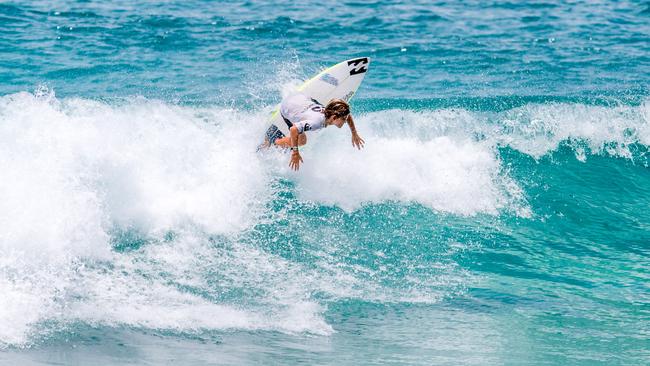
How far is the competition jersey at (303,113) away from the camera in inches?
387

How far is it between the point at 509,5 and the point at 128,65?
1139 centimetres

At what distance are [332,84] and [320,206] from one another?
5.89ft

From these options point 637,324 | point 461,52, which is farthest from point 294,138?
point 461,52

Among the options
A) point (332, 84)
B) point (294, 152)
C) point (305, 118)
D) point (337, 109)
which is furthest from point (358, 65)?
point (294, 152)

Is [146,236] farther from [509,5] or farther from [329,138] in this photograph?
[509,5]

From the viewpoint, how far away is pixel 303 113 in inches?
401

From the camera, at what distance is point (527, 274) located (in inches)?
401

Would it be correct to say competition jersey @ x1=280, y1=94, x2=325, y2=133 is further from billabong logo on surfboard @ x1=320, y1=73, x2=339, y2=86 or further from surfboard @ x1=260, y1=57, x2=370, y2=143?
billabong logo on surfboard @ x1=320, y1=73, x2=339, y2=86

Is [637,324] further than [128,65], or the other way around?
[128,65]

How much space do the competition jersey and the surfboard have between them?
101 centimetres

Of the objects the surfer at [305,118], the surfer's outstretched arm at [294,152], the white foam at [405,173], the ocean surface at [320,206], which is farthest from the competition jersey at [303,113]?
the white foam at [405,173]

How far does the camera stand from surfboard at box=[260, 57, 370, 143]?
11.9 meters

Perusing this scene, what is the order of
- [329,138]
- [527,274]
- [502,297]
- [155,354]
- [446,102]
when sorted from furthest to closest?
[446,102]
[329,138]
[527,274]
[502,297]
[155,354]

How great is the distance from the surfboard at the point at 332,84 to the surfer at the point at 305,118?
1031mm
